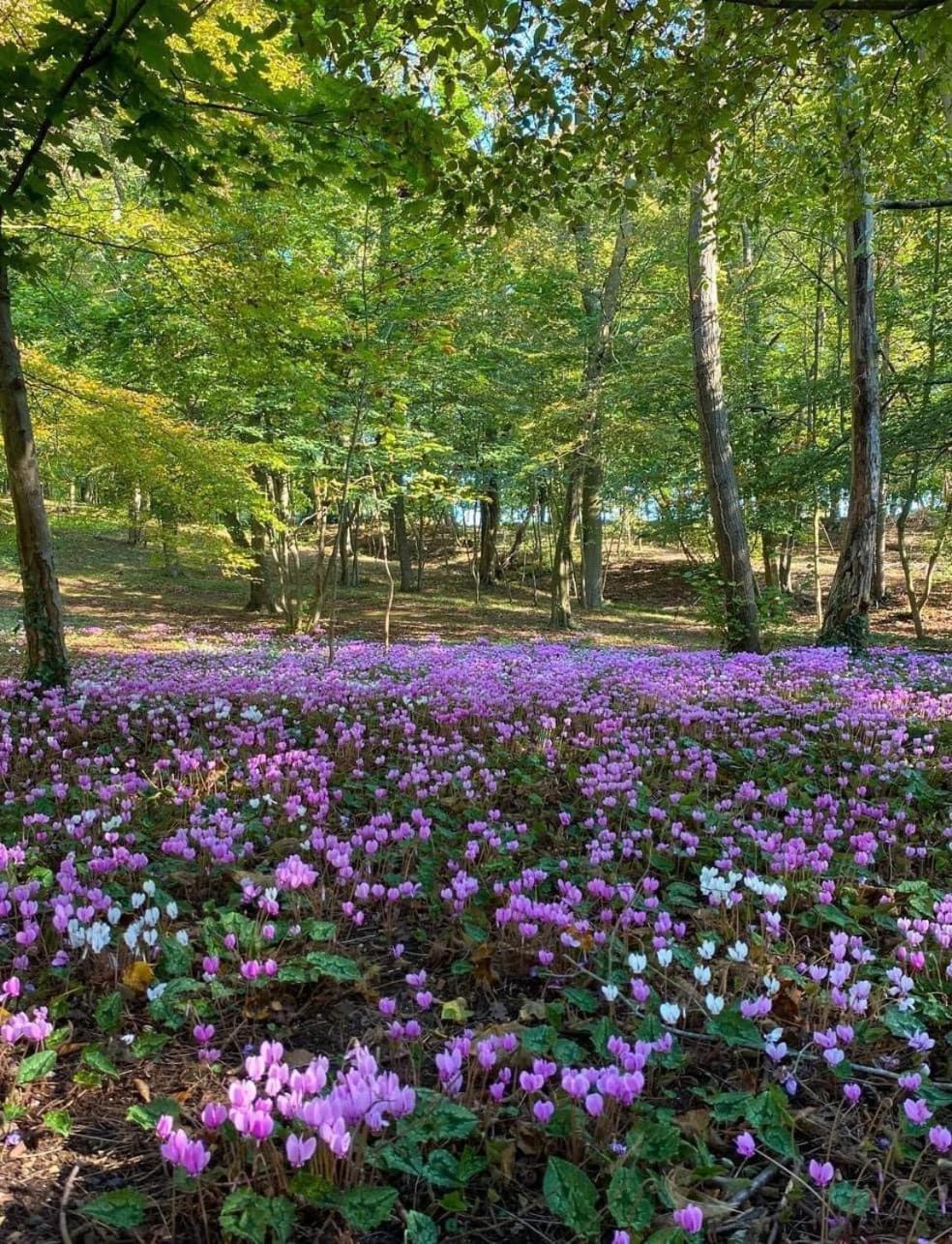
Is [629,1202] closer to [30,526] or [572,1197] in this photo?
[572,1197]

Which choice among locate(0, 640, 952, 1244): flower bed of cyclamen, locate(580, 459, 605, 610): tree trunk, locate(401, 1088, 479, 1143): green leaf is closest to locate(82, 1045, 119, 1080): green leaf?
locate(0, 640, 952, 1244): flower bed of cyclamen

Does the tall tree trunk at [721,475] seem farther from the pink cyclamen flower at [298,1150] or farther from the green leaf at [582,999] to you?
the pink cyclamen flower at [298,1150]

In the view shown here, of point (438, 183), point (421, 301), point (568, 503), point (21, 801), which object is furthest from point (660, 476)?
point (21, 801)

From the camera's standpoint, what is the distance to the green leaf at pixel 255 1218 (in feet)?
5.35

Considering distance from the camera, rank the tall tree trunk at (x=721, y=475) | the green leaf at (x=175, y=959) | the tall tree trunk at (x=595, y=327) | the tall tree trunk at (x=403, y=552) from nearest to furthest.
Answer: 1. the green leaf at (x=175, y=959)
2. the tall tree trunk at (x=721, y=475)
3. the tall tree trunk at (x=595, y=327)
4. the tall tree trunk at (x=403, y=552)

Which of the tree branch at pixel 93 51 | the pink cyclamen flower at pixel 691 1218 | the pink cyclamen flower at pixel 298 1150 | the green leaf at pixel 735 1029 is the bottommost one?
the green leaf at pixel 735 1029

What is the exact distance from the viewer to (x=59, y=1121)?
200 centimetres

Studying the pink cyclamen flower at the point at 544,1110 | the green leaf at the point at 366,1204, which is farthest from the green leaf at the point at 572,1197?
the green leaf at the point at 366,1204

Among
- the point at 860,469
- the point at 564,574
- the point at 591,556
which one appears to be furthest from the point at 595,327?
the point at 860,469

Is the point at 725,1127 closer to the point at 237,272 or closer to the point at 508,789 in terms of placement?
the point at 508,789

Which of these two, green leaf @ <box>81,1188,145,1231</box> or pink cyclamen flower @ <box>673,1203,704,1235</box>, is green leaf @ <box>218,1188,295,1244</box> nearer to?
green leaf @ <box>81,1188,145,1231</box>

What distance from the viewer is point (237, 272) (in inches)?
292

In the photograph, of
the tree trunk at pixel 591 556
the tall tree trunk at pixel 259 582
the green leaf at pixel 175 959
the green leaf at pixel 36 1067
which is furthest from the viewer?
the tree trunk at pixel 591 556

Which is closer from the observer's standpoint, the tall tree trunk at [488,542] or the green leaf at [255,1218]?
the green leaf at [255,1218]
